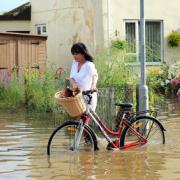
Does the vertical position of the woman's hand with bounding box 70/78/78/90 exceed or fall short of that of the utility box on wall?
it falls short

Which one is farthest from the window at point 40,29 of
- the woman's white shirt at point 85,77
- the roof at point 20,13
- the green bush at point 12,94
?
the woman's white shirt at point 85,77

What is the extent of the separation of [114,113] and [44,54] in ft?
32.7

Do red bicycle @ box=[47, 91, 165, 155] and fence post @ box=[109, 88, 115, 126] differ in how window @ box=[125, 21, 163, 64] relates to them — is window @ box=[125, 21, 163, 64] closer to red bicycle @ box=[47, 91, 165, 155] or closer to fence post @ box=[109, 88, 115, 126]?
fence post @ box=[109, 88, 115, 126]

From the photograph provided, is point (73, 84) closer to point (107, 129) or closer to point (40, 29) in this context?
point (107, 129)

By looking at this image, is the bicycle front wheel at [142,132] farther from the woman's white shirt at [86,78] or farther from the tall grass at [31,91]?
the tall grass at [31,91]

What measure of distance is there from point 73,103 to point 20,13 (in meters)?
16.3

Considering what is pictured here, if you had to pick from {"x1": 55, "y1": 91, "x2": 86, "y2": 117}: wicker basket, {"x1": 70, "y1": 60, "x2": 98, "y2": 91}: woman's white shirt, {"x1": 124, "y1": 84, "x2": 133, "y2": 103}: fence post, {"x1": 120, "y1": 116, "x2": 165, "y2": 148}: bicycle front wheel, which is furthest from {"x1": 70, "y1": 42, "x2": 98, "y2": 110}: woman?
{"x1": 124, "y1": 84, "x2": 133, "y2": 103}: fence post

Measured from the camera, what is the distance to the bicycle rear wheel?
9.48 metres

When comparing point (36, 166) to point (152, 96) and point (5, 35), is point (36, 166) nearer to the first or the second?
point (152, 96)

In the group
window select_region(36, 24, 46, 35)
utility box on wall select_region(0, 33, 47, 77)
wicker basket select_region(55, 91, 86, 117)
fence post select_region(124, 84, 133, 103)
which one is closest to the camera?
wicker basket select_region(55, 91, 86, 117)

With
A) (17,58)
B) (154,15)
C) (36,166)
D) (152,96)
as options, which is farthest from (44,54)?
(36,166)

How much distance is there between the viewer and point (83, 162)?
8.97 metres

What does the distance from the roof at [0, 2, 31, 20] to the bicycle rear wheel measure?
15507 millimetres

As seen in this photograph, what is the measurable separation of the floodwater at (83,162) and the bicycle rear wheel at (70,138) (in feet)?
0.48
